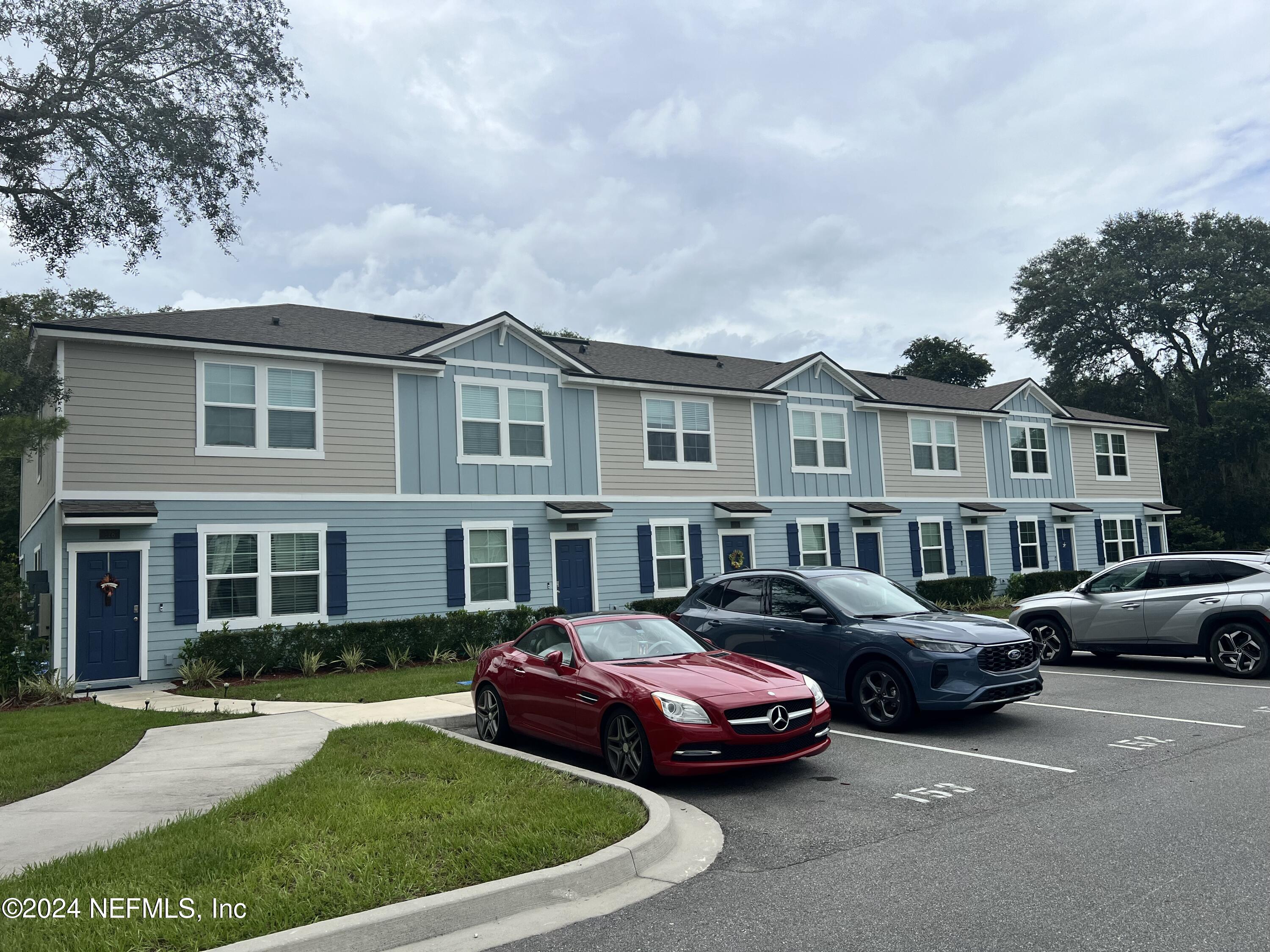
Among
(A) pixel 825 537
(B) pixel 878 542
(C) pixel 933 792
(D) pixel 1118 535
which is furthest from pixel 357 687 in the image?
(D) pixel 1118 535

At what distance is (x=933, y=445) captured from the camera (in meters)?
26.9

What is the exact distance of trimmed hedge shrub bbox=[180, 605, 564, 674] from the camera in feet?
48.3

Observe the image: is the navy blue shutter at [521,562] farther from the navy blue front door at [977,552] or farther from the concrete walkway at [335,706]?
the navy blue front door at [977,552]

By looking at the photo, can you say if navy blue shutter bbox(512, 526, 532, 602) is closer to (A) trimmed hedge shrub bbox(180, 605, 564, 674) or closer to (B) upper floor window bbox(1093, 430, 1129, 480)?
(A) trimmed hedge shrub bbox(180, 605, 564, 674)

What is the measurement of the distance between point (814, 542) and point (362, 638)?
12554 mm

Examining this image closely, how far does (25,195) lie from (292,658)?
1022cm

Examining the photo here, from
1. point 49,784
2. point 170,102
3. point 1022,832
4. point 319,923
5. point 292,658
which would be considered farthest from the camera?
point 170,102

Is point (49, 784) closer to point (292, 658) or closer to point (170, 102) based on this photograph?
point (292, 658)

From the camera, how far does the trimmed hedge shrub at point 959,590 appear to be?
2383cm

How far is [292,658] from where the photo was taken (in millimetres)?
15188

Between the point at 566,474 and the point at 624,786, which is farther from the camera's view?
the point at 566,474

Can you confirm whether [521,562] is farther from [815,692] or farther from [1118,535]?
[1118,535]

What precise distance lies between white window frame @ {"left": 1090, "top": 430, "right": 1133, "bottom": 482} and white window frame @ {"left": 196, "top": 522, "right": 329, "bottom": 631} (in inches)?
1052

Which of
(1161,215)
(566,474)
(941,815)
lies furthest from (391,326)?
(1161,215)
